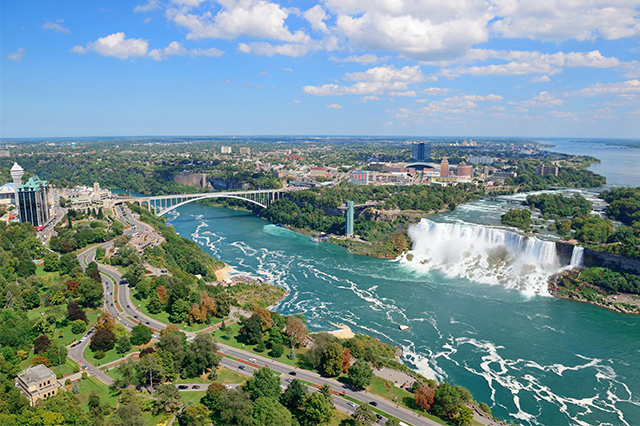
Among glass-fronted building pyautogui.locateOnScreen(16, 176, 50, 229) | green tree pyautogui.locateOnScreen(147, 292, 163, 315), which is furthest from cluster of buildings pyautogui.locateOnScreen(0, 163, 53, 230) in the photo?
green tree pyautogui.locateOnScreen(147, 292, 163, 315)

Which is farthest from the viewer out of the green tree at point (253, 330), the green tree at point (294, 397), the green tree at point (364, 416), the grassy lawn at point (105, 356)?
the green tree at point (253, 330)

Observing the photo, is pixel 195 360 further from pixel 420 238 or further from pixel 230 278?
pixel 420 238

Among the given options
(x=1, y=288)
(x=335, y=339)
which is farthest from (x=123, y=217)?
(x=335, y=339)

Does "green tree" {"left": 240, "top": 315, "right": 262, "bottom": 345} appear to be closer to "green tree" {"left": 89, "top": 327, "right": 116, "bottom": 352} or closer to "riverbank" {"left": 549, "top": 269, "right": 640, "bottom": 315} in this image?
"green tree" {"left": 89, "top": 327, "right": 116, "bottom": 352}

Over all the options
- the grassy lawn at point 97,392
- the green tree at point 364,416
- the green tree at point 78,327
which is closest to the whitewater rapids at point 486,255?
the green tree at point 364,416

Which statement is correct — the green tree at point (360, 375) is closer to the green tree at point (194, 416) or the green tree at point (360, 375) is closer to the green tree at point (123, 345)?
the green tree at point (194, 416)

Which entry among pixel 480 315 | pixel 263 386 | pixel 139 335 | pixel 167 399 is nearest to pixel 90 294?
pixel 139 335
